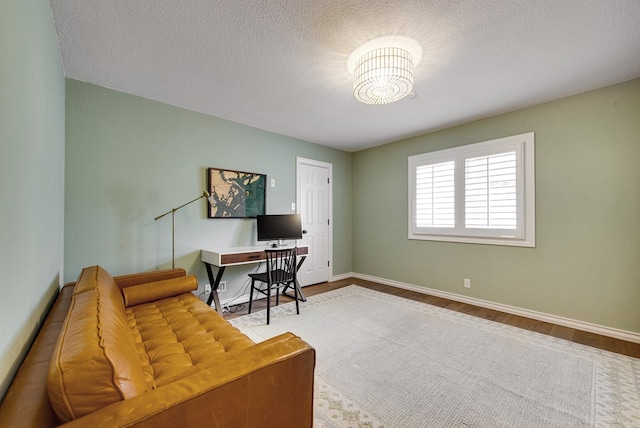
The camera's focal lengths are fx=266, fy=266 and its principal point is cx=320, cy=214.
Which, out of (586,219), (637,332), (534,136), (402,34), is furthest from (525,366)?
(402,34)

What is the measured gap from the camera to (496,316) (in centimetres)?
307

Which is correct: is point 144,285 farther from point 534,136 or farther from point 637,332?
point 637,332

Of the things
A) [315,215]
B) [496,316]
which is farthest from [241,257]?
[496,316]

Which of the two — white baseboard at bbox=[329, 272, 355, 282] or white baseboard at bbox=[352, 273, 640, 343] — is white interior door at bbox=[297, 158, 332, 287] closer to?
white baseboard at bbox=[329, 272, 355, 282]

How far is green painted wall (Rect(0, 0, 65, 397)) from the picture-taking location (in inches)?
33.7

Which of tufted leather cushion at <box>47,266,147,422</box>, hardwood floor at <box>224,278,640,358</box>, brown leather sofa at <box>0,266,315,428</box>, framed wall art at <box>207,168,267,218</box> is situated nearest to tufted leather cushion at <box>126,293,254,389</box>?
brown leather sofa at <box>0,266,315,428</box>

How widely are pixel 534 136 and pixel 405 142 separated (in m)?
1.67

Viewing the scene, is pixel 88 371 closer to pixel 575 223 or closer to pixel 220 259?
pixel 220 259

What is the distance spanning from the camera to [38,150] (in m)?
1.35

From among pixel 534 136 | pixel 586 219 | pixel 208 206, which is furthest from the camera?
pixel 208 206

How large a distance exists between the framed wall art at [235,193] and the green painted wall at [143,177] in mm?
95

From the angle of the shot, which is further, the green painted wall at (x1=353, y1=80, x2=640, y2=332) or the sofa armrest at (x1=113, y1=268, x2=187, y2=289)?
the green painted wall at (x1=353, y1=80, x2=640, y2=332)

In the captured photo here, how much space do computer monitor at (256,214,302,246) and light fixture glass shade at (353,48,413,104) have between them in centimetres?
208

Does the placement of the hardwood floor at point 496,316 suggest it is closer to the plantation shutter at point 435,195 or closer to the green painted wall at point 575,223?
the green painted wall at point 575,223
